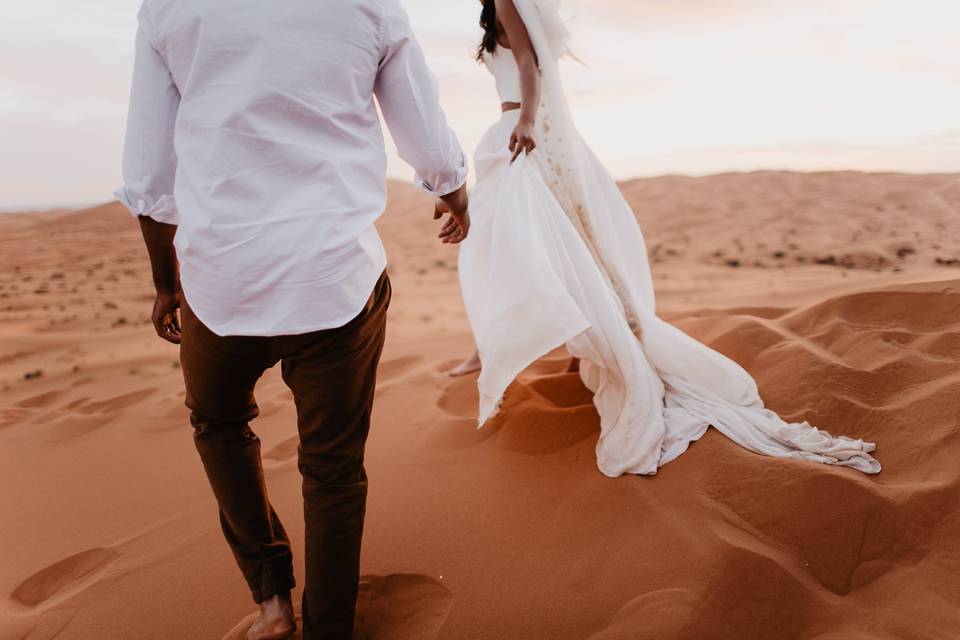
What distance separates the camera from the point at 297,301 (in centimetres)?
132

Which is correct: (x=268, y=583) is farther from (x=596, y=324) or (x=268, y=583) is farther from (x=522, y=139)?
(x=522, y=139)

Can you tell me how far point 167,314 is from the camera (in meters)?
1.65

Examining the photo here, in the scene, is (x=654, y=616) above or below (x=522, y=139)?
below

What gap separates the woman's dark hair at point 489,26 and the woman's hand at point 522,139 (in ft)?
1.89

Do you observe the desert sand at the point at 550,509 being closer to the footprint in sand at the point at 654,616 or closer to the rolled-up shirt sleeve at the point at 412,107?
the footprint in sand at the point at 654,616

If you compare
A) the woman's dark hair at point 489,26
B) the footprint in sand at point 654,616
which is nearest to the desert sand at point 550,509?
the footprint in sand at point 654,616

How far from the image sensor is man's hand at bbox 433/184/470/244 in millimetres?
1669

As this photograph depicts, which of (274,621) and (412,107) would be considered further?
(274,621)

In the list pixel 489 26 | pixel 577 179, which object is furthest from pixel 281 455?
pixel 489 26

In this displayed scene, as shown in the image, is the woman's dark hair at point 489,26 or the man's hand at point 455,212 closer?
the man's hand at point 455,212

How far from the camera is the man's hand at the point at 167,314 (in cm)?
160

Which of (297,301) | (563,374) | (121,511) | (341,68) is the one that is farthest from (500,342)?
(121,511)

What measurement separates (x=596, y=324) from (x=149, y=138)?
162cm

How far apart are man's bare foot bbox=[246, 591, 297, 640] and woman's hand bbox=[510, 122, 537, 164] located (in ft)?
6.22
